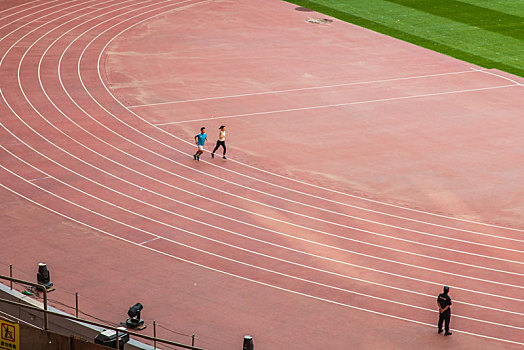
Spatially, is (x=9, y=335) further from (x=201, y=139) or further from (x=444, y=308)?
(x=201, y=139)

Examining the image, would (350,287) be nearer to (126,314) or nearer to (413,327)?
(413,327)

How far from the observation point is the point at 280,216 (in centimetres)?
2414

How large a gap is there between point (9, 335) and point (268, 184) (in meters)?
12.6

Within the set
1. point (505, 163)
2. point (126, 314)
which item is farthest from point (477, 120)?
point (126, 314)

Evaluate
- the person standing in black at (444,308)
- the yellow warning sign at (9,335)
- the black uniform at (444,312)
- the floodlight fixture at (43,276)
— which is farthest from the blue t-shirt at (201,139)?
the yellow warning sign at (9,335)

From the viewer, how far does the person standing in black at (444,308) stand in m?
18.0

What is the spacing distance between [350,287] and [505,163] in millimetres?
11008

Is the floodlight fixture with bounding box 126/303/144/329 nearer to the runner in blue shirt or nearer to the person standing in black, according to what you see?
the person standing in black

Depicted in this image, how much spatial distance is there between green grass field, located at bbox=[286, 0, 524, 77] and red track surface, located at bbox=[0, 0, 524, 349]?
7.95 ft

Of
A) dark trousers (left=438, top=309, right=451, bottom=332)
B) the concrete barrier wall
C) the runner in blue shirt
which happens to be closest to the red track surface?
dark trousers (left=438, top=309, right=451, bottom=332)

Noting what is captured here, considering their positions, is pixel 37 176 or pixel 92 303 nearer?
pixel 92 303

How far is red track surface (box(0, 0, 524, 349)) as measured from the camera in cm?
1952

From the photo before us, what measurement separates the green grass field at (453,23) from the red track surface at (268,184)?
7.95 ft

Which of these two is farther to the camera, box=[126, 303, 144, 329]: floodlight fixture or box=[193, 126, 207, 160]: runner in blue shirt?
box=[193, 126, 207, 160]: runner in blue shirt
